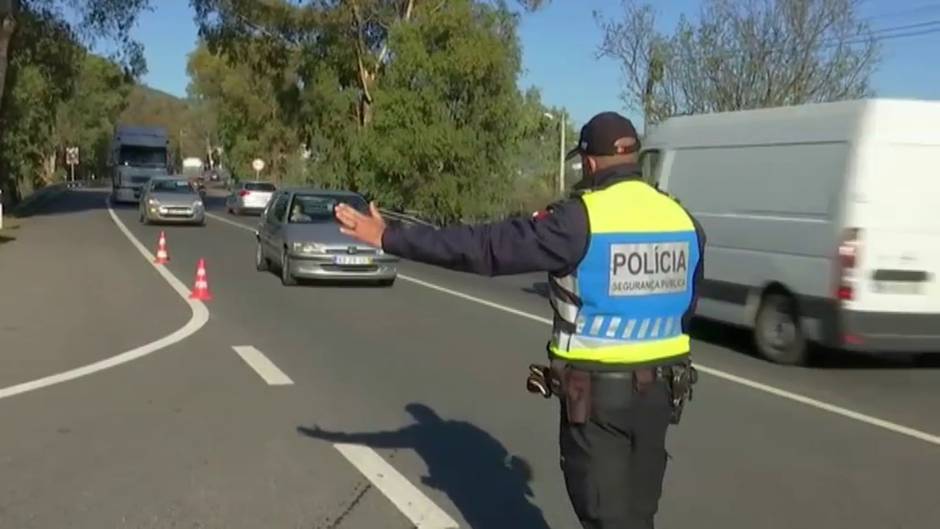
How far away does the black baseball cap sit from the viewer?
4.05 metres

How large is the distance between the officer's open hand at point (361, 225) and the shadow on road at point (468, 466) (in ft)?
7.60

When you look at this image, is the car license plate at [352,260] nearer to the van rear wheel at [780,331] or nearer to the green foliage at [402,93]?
the van rear wheel at [780,331]

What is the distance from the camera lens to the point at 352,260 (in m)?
19.0

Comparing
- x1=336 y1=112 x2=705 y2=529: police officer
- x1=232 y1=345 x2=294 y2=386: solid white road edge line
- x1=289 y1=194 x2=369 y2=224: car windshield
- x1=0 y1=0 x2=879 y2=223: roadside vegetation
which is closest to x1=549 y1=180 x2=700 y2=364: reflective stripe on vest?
x1=336 y1=112 x2=705 y2=529: police officer

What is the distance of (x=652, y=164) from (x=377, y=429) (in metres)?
7.22

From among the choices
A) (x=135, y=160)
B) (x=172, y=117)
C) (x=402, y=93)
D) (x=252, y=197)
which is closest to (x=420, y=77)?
(x=402, y=93)

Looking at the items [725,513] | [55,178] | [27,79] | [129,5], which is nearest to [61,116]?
[55,178]

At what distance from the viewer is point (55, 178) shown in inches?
4353

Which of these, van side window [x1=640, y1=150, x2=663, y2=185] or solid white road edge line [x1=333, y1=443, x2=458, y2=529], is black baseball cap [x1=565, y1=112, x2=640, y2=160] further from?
van side window [x1=640, y1=150, x2=663, y2=185]

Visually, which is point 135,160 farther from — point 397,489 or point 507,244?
point 507,244

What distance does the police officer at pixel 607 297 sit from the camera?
3.93 metres

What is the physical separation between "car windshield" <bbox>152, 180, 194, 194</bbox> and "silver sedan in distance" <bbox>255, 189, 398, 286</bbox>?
19.8 metres

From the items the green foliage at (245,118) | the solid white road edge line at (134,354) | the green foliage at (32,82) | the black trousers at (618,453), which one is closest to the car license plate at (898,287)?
the solid white road edge line at (134,354)

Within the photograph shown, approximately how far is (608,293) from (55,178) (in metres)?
113
